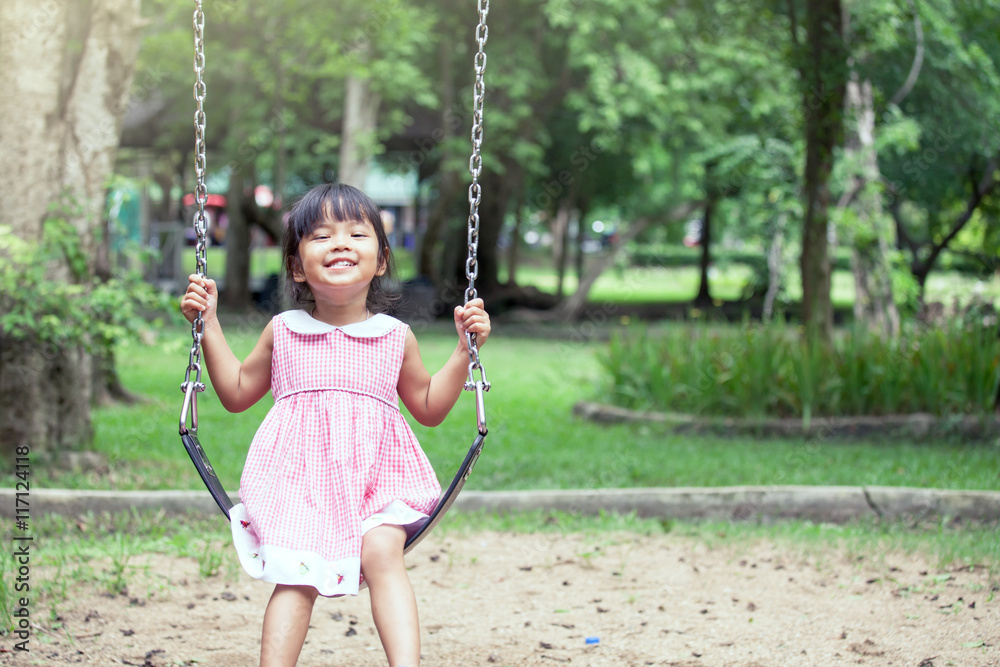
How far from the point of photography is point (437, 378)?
8.82 feet

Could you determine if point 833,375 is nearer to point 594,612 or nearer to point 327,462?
point 594,612

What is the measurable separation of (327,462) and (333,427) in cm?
8

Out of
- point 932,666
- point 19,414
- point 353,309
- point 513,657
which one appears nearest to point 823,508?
point 932,666

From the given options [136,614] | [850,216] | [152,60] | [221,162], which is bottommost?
[136,614]

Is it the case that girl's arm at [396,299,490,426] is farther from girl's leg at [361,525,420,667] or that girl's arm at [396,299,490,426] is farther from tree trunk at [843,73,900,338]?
tree trunk at [843,73,900,338]

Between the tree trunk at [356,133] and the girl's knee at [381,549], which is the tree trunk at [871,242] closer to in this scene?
the tree trunk at [356,133]

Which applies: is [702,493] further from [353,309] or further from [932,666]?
[353,309]

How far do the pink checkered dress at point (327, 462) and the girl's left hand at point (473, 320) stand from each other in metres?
0.16

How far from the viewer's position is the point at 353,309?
2.65 m

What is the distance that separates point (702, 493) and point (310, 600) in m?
2.89

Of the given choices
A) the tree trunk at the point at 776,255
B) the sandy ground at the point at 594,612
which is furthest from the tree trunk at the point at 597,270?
the sandy ground at the point at 594,612

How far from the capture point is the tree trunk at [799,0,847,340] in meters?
7.37

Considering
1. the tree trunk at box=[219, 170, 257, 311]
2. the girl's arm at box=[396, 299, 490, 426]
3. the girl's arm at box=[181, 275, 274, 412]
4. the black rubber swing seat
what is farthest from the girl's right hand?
the tree trunk at box=[219, 170, 257, 311]

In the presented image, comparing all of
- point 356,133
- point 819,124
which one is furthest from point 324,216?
point 356,133
